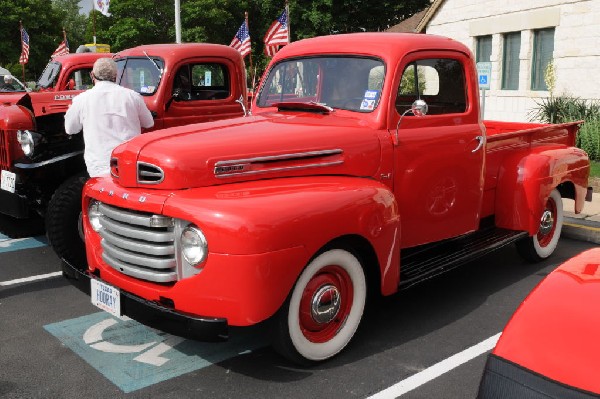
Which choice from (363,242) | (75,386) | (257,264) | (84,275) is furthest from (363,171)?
(75,386)

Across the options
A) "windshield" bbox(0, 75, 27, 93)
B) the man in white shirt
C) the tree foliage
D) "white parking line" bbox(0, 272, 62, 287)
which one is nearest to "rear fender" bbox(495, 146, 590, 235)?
the man in white shirt

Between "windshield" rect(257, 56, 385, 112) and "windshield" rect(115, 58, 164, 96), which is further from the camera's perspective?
"windshield" rect(115, 58, 164, 96)

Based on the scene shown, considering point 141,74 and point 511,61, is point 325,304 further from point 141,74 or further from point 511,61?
point 511,61

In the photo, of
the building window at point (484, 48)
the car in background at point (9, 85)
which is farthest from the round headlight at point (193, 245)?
the building window at point (484, 48)

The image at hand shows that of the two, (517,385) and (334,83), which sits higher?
(334,83)

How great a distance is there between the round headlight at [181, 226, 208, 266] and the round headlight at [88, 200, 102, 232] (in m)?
0.96

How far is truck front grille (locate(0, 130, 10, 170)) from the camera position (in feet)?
19.2

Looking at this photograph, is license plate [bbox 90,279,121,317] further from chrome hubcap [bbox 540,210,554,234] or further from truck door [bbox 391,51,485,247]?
chrome hubcap [bbox 540,210,554,234]

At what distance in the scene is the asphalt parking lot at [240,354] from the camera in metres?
3.38

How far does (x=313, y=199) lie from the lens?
3379 millimetres

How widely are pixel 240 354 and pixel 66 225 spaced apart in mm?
2113

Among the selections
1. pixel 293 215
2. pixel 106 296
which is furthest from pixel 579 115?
pixel 106 296

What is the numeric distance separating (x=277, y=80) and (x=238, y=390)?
8.34ft

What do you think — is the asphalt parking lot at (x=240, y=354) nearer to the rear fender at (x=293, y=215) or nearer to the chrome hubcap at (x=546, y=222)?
the rear fender at (x=293, y=215)
